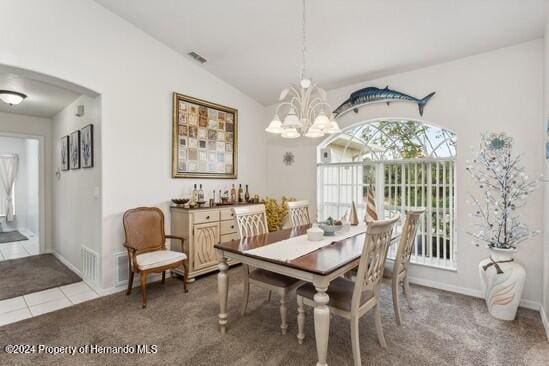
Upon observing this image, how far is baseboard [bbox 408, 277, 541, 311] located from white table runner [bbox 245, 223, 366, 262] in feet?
4.72

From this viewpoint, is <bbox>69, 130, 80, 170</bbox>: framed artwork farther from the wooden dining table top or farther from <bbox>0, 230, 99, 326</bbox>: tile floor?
the wooden dining table top

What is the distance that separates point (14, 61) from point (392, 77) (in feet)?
13.5

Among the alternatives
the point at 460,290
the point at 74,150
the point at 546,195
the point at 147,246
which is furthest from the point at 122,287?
the point at 546,195

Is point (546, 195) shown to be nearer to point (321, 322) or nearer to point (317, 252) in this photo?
point (317, 252)

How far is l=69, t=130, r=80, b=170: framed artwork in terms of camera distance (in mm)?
3686

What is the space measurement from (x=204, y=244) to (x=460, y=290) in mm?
3146

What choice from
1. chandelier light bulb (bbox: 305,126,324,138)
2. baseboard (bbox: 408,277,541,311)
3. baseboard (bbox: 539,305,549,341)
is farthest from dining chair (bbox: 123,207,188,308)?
baseboard (bbox: 539,305,549,341)

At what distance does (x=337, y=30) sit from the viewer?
2844mm

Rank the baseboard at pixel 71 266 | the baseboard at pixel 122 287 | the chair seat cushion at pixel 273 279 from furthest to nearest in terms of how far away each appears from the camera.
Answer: the baseboard at pixel 71 266 → the baseboard at pixel 122 287 → the chair seat cushion at pixel 273 279

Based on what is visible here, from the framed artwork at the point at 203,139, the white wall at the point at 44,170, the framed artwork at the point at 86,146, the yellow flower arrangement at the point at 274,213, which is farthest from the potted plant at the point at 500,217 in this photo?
the white wall at the point at 44,170

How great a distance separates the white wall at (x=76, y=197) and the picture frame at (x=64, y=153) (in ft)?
0.29

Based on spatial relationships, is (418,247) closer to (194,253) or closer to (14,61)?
(194,253)

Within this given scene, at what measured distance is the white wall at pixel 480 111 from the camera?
105 inches

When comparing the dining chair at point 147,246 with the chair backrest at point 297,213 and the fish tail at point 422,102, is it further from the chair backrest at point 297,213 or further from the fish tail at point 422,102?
the fish tail at point 422,102
